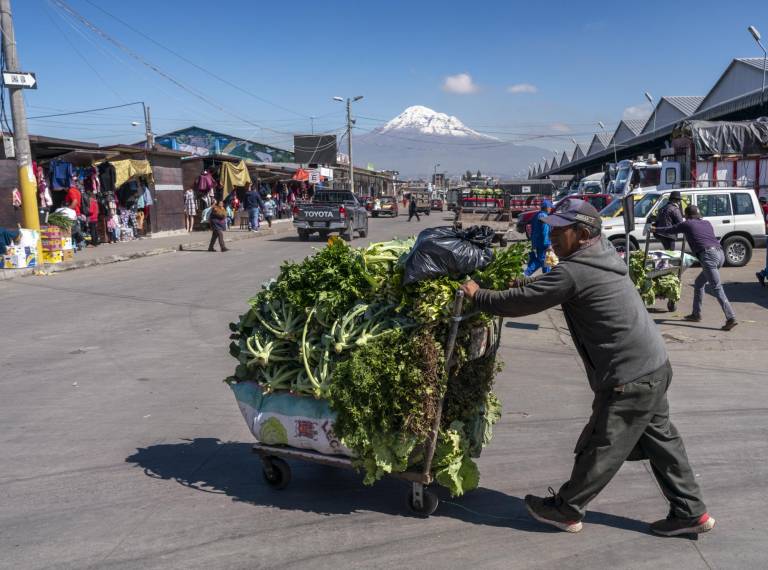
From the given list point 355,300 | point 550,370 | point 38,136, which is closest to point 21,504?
point 355,300

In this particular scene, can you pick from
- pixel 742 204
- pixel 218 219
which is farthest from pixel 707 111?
pixel 218 219

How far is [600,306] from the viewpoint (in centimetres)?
379

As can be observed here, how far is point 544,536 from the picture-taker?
402 cm

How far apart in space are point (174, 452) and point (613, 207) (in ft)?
55.5

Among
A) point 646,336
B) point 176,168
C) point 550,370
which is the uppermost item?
point 176,168

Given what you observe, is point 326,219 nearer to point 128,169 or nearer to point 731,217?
point 128,169

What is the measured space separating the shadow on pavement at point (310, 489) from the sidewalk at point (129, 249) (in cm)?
1317

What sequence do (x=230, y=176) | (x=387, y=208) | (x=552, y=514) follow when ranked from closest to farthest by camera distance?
(x=552, y=514), (x=230, y=176), (x=387, y=208)

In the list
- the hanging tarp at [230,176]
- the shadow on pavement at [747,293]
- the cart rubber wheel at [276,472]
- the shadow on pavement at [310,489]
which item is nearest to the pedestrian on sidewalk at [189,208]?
the hanging tarp at [230,176]

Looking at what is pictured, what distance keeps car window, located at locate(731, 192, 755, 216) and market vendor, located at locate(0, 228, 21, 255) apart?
1801 cm

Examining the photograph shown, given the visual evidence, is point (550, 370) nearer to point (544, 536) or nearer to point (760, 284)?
point (544, 536)

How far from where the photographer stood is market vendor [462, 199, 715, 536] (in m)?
3.78

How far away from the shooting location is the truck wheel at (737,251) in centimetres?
1784

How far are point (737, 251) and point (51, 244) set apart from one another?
1774 cm
